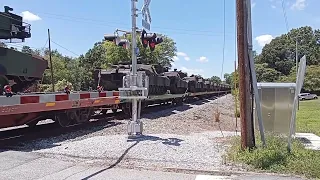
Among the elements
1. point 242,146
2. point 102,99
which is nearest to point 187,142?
point 242,146

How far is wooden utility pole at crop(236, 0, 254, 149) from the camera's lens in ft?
24.8

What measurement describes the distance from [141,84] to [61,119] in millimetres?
3034

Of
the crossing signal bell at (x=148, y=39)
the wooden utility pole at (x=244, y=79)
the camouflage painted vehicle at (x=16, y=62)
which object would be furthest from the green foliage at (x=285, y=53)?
the wooden utility pole at (x=244, y=79)

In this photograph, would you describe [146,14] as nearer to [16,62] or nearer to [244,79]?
[244,79]

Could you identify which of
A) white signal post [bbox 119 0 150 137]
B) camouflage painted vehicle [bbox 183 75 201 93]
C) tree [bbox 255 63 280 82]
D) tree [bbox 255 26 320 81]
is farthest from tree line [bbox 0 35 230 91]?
white signal post [bbox 119 0 150 137]

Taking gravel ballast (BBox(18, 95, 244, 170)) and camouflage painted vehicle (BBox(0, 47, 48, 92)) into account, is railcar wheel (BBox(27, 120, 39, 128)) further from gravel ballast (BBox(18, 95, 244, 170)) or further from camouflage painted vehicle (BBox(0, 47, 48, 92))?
camouflage painted vehicle (BBox(0, 47, 48, 92))

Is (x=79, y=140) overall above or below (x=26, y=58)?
below

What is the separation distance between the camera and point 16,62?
16703mm

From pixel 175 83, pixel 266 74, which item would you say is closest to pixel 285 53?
pixel 266 74

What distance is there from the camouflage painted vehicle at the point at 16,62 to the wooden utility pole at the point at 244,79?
33.8 ft

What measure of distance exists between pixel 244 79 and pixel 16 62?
12.2 meters

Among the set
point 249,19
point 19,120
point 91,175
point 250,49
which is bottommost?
point 91,175

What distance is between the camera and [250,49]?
25.8 ft

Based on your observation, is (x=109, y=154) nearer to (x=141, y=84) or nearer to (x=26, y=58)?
(x=141, y=84)
